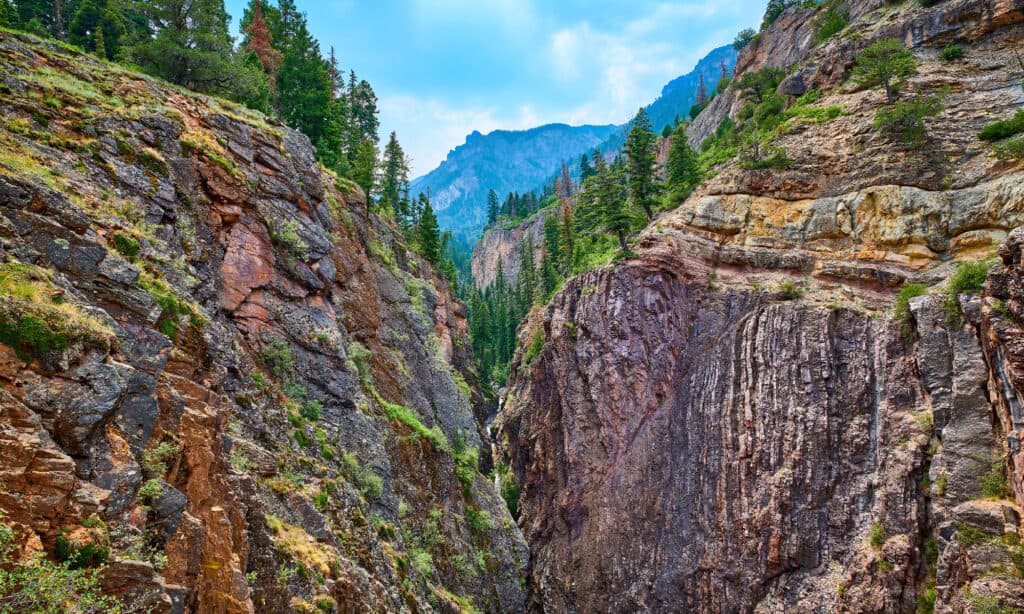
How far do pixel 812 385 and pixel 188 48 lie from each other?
127 feet

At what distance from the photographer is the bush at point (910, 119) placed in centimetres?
3030

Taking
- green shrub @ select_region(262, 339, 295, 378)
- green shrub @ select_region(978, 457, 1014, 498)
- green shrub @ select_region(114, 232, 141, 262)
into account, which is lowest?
green shrub @ select_region(978, 457, 1014, 498)

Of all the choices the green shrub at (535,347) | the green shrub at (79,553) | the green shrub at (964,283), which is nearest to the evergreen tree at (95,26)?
the green shrub at (535,347)

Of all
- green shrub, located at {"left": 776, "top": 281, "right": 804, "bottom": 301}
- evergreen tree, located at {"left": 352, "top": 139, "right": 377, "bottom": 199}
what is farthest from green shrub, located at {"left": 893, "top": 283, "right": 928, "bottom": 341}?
evergreen tree, located at {"left": 352, "top": 139, "right": 377, "bottom": 199}

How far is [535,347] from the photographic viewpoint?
139 ft

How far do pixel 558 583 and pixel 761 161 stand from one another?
2987 centimetres

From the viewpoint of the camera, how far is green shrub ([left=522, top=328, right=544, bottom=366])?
136ft

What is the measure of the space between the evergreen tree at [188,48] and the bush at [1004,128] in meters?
41.9

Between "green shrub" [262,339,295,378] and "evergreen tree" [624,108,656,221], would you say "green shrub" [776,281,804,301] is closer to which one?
"evergreen tree" [624,108,656,221]

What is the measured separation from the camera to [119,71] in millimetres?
23031

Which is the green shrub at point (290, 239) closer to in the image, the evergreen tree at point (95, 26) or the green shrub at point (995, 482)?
the evergreen tree at point (95, 26)

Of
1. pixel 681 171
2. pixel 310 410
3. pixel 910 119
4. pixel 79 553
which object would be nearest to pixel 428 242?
pixel 681 171

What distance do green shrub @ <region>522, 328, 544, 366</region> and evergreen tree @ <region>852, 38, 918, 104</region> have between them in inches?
1092

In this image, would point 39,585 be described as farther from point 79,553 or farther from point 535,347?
point 535,347
